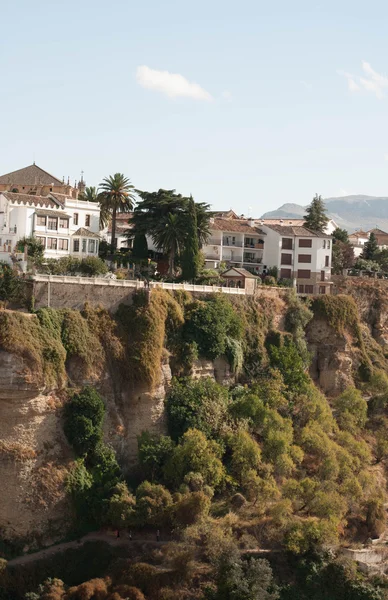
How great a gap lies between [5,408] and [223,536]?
14.4m

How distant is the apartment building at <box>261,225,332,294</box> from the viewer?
85369 millimetres

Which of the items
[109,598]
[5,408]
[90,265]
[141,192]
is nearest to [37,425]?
[5,408]

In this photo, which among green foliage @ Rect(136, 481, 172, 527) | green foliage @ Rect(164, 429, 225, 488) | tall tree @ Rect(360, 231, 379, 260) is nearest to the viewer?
green foliage @ Rect(136, 481, 172, 527)

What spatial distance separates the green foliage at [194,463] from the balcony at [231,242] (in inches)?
1150

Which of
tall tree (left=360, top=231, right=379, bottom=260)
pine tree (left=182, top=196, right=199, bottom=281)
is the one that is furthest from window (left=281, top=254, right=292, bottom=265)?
tall tree (left=360, top=231, right=379, bottom=260)

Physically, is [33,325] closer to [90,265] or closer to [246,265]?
[90,265]

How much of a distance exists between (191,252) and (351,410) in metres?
16.5

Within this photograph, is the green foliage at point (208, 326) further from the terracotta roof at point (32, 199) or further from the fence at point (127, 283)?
the terracotta roof at point (32, 199)

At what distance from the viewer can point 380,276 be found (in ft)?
323

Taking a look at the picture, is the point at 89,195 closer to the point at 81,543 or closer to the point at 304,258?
the point at 304,258

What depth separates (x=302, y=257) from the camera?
86.4 meters

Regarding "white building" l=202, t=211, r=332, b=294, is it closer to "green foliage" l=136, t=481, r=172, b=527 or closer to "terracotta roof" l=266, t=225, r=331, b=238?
"terracotta roof" l=266, t=225, r=331, b=238

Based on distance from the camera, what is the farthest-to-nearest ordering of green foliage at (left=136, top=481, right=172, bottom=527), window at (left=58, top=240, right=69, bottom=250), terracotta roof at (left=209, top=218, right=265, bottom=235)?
terracotta roof at (left=209, top=218, right=265, bottom=235), window at (left=58, top=240, right=69, bottom=250), green foliage at (left=136, top=481, right=172, bottom=527)

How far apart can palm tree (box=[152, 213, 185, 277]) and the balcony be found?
11.2m
